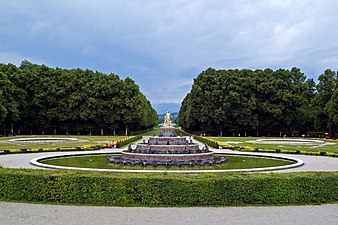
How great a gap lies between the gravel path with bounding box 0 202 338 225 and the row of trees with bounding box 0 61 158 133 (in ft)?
188

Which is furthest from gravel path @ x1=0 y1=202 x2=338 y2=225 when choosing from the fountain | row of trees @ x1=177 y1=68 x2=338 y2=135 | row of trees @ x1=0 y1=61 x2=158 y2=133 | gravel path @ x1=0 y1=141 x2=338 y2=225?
row of trees @ x1=0 y1=61 x2=158 y2=133

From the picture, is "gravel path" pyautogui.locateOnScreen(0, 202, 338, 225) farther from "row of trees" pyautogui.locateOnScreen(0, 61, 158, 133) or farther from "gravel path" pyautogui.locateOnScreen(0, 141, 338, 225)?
"row of trees" pyautogui.locateOnScreen(0, 61, 158, 133)

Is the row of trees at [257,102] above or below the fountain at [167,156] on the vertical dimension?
above

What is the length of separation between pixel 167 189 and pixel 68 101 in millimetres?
58949

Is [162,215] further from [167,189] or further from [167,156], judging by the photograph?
[167,156]

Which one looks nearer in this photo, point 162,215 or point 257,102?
point 162,215

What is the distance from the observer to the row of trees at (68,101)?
6669 centimetres

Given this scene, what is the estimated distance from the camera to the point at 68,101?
67.6m

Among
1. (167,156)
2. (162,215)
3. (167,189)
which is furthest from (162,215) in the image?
(167,156)

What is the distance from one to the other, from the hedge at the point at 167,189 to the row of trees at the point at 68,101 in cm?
5560

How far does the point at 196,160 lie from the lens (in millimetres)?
23188

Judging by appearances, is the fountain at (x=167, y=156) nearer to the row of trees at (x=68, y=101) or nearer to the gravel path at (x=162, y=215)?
the gravel path at (x=162, y=215)

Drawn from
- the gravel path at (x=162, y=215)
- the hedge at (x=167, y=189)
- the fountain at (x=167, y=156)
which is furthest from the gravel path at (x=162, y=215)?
the fountain at (x=167, y=156)

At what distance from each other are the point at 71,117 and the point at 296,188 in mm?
59600
